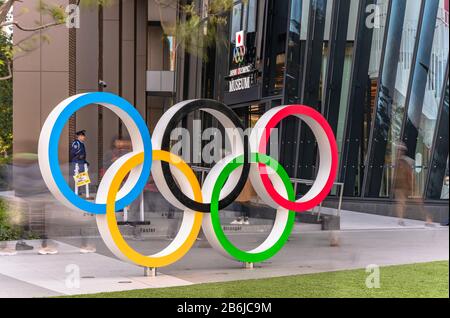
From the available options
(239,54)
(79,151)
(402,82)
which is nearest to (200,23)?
(239,54)

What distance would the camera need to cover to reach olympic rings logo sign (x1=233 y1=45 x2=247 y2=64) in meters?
20.8

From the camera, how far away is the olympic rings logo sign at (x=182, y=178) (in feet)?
27.4

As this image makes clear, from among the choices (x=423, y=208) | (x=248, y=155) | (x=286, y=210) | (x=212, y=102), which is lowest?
(x=423, y=208)

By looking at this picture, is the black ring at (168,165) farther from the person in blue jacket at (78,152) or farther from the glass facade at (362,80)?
the glass facade at (362,80)

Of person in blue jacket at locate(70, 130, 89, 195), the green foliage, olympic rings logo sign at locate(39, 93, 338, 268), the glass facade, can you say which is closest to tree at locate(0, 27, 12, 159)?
the green foliage

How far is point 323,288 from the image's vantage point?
321 inches

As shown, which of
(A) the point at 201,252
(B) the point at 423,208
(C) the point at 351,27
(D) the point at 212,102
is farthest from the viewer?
(C) the point at 351,27

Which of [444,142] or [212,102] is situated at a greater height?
[212,102]

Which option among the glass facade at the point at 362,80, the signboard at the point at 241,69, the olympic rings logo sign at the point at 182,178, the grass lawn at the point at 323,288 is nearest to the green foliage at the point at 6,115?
the signboard at the point at 241,69

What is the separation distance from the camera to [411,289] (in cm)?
806

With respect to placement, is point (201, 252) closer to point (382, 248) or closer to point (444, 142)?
point (382, 248)

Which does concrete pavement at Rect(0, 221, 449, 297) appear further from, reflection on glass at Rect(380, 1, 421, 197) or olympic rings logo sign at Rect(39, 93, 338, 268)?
reflection on glass at Rect(380, 1, 421, 197)
